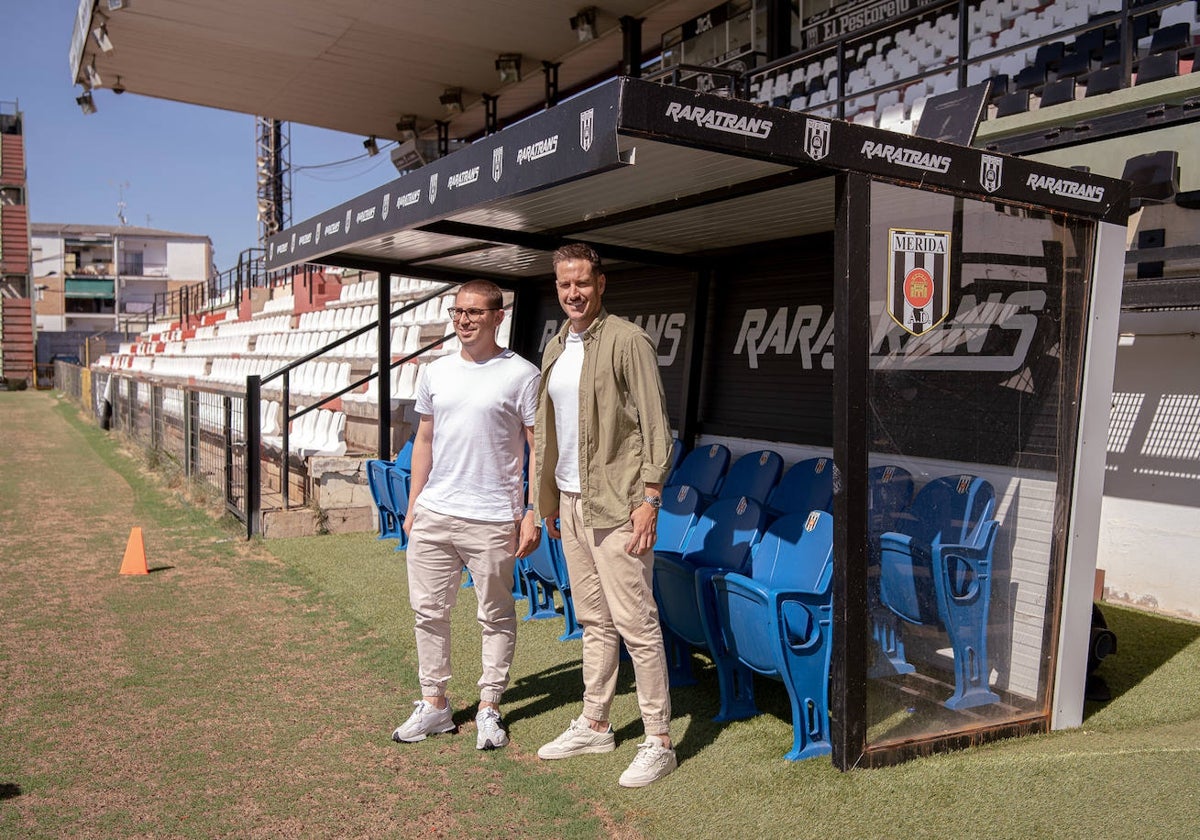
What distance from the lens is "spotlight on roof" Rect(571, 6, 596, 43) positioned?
1202 centimetres

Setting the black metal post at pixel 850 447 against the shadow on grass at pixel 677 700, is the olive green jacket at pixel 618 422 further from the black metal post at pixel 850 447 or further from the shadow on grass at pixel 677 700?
the shadow on grass at pixel 677 700

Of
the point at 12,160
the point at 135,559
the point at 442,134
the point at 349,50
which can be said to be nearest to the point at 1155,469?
the point at 135,559

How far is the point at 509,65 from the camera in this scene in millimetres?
13891

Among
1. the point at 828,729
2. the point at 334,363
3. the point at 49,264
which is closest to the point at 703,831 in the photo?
the point at 828,729

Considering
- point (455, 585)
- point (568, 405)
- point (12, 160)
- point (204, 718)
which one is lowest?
point (204, 718)

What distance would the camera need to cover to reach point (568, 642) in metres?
5.36

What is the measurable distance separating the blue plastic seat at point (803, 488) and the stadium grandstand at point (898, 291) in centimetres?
32

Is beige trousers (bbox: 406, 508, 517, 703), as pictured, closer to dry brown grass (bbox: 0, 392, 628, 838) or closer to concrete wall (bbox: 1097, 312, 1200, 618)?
dry brown grass (bbox: 0, 392, 628, 838)

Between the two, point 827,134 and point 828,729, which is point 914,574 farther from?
point 827,134

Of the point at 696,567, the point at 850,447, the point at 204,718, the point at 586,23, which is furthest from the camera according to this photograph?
the point at 586,23

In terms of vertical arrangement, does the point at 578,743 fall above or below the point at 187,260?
below

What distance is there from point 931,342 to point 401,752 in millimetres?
2635

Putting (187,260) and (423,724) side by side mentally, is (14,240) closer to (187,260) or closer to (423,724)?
(187,260)

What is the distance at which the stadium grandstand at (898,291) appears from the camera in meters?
3.51
